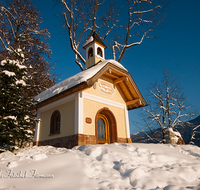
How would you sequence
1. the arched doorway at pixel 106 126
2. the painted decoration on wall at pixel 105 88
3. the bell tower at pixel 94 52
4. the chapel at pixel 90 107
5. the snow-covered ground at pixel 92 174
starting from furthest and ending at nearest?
the bell tower at pixel 94 52
the painted decoration on wall at pixel 105 88
the arched doorway at pixel 106 126
the chapel at pixel 90 107
the snow-covered ground at pixel 92 174

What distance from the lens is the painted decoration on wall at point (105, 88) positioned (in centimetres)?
1047

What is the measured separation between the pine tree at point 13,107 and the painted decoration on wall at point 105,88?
4325 millimetres

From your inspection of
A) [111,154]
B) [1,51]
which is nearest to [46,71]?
[1,51]

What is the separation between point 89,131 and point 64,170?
5059mm

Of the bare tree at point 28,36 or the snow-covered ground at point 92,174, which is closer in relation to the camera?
the snow-covered ground at point 92,174

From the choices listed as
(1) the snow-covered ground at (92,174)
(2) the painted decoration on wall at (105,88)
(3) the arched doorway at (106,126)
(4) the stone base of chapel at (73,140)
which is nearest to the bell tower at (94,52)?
(2) the painted decoration on wall at (105,88)

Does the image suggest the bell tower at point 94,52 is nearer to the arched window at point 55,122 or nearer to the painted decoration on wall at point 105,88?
the painted decoration on wall at point 105,88

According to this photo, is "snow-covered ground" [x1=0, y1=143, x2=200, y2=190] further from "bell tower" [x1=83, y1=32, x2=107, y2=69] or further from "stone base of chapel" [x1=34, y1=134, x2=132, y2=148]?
"bell tower" [x1=83, y1=32, x2=107, y2=69]

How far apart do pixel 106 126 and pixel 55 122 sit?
3.13 metres

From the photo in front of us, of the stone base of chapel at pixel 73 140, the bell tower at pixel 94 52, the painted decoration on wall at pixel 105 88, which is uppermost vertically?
the bell tower at pixel 94 52

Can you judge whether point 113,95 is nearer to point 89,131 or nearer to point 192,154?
point 89,131

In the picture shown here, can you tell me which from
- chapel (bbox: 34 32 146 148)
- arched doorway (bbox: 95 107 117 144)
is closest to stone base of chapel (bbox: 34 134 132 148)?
chapel (bbox: 34 32 146 148)

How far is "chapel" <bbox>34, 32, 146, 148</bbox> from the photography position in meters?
8.69

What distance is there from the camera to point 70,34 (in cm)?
2003
